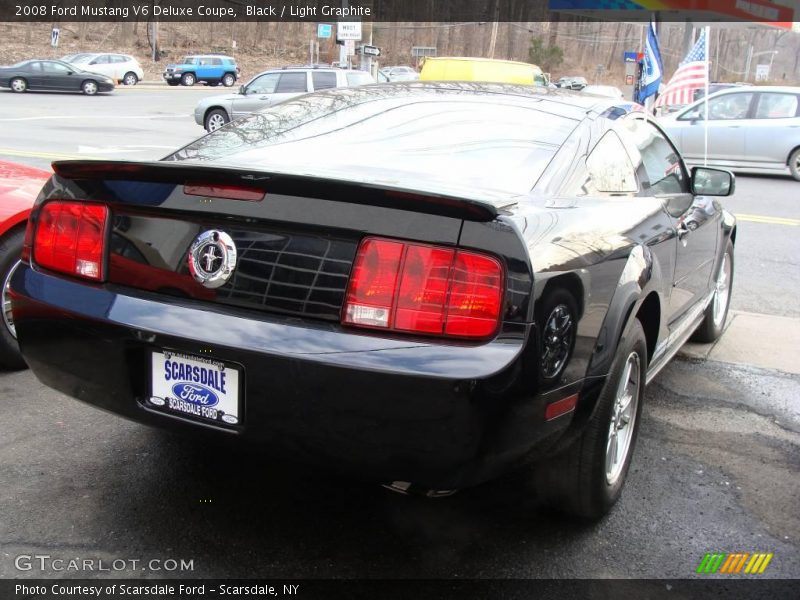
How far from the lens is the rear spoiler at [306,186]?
2188mm

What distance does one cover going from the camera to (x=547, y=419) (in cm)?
235

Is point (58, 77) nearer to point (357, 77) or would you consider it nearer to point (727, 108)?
point (357, 77)

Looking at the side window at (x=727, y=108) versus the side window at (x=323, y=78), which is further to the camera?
the side window at (x=323, y=78)

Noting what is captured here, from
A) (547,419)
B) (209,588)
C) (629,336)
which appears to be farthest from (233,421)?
(629,336)

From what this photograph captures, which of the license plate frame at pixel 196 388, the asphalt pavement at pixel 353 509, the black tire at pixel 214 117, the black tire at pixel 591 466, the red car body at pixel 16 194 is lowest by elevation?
the black tire at pixel 214 117

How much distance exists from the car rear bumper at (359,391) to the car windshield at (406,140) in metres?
0.51

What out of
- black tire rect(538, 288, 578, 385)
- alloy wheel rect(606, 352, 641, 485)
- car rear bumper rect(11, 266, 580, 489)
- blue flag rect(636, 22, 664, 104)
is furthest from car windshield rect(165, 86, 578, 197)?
blue flag rect(636, 22, 664, 104)

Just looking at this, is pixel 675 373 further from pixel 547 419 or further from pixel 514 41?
pixel 514 41

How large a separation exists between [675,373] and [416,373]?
2993 millimetres

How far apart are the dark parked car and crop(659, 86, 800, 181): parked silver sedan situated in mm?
24110

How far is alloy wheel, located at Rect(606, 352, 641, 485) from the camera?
9.52 ft

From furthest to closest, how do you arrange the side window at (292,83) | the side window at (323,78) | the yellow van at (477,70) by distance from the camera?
the side window at (323,78) → the side window at (292,83) → the yellow van at (477,70)

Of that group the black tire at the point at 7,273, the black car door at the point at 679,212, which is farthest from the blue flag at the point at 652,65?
the black tire at the point at 7,273

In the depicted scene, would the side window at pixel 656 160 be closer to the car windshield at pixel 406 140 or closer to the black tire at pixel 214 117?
the car windshield at pixel 406 140
